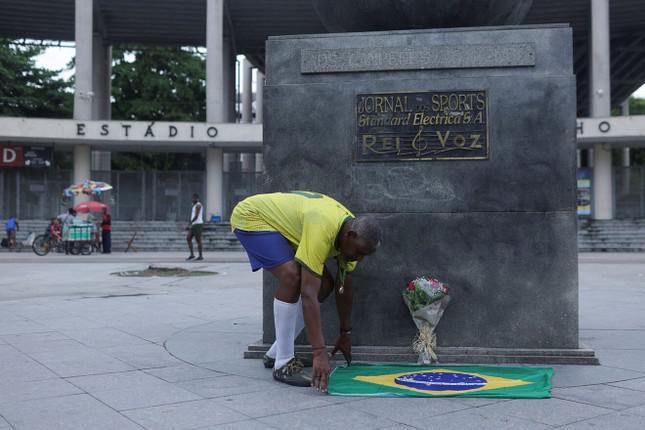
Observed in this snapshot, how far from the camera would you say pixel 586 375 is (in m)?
4.74

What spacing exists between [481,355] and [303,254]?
71.3 inches

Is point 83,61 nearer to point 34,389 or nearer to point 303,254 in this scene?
point 34,389

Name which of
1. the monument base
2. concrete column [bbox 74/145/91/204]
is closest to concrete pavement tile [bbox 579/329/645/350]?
the monument base

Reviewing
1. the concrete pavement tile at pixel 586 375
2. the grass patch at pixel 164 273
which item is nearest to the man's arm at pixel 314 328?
the concrete pavement tile at pixel 586 375

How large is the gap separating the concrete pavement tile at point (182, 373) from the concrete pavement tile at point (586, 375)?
2.40m

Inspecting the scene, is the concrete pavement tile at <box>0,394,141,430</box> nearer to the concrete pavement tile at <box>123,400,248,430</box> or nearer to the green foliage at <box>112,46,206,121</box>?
the concrete pavement tile at <box>123,400,248,430</box>

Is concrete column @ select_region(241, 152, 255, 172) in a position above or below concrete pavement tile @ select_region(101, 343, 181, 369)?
above

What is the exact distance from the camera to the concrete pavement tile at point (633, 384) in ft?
14.2

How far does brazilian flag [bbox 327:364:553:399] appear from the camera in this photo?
13.8 feet

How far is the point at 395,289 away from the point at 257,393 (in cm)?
158

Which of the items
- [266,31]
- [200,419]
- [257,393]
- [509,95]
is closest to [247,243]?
[257,393]

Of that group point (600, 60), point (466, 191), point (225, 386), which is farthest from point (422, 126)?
point (600, 60)

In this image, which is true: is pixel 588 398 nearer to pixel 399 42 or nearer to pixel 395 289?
pixel 395 289

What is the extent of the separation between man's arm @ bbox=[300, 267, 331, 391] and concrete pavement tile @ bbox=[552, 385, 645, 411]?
1451 millimetres
